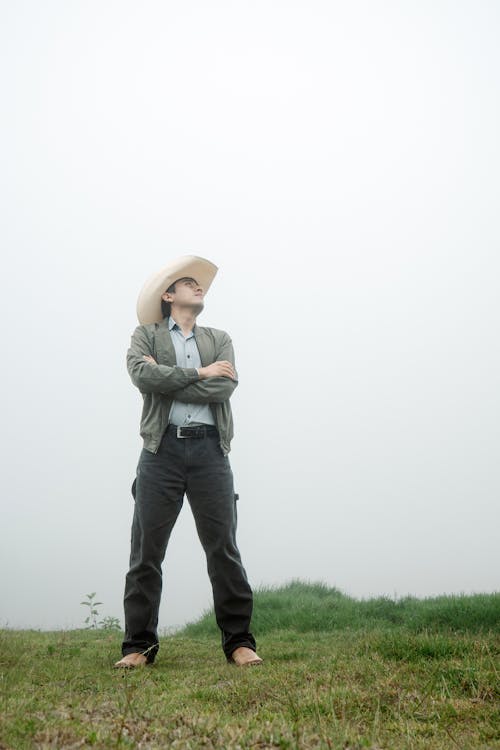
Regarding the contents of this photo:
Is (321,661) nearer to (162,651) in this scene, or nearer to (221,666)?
(221,666)

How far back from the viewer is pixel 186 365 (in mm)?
6223

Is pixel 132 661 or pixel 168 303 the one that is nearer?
pixel 132 661

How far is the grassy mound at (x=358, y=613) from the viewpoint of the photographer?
827 cm

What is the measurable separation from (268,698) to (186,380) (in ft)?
8.18

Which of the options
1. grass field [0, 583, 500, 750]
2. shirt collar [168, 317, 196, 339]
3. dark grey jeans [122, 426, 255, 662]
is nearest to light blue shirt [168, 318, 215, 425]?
shirt collar [168, 317, 196, 339]

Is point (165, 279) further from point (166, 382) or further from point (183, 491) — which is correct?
point (183, 491)

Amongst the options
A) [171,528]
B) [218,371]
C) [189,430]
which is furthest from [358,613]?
[218,371]

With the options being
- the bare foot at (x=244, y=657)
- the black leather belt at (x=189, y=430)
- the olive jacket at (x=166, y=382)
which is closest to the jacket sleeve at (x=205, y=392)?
the olive jacket at (x=166, y=382)

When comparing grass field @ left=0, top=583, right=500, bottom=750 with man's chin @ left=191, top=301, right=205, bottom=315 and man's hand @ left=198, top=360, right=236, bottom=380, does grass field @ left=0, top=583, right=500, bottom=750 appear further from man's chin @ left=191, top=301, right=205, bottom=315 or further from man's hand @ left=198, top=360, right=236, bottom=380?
man's chin @ left=191, top=301, right=205, bottom=315

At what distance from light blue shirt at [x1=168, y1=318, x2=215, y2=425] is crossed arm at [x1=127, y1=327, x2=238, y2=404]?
95 millimetres

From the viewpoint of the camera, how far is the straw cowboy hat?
632 centimetres

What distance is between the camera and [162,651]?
270 inches

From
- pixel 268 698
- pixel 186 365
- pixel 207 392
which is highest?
pixel 186 365

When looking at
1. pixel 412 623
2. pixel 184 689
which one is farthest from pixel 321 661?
pixel 412 623
